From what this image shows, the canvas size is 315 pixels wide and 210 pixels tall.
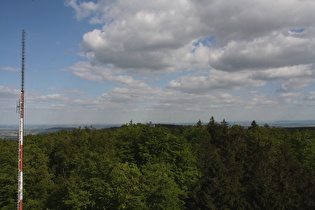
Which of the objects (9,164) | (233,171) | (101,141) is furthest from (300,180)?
(9,164)

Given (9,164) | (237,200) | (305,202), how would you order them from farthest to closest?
1. (305,202)
2. (237,200)
3. (9,164)

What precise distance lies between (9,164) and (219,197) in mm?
32322

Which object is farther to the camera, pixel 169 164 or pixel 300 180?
pixel 300 180

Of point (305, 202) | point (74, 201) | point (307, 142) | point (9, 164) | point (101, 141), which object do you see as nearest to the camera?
point (74, 201)

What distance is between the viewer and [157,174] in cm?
3319

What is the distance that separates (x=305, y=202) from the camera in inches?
1793

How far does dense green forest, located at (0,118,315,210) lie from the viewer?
32.1 m

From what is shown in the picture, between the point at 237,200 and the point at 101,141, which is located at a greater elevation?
the point at 101,141

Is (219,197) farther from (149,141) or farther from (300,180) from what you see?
(300,180)

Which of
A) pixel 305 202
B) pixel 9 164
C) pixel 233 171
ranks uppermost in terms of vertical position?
pixel 9 164

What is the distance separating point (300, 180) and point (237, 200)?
1556 centimetres

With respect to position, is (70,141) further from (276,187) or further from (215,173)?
(276,187)

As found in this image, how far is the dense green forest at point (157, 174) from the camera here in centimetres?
3206

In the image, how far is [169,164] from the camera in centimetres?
4272
